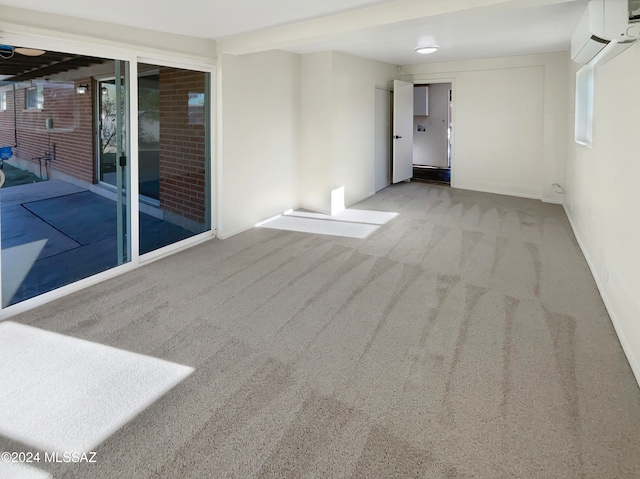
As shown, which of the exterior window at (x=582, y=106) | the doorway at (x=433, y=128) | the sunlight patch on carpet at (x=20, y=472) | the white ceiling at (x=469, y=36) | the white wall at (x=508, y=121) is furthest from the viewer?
the doorway at (x=433, y=128)

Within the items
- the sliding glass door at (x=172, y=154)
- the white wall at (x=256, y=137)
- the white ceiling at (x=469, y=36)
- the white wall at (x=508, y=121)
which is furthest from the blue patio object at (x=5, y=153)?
the white wall at (x=508, y=121)

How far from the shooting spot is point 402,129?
7762 mm

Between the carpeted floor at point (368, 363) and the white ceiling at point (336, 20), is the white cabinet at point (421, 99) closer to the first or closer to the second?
the white ceiling at point (336, 20)

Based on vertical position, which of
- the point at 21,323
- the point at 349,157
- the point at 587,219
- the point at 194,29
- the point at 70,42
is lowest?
the point at 21,323

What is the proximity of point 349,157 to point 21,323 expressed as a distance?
4712mm

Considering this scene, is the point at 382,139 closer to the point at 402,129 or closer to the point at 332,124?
the point at 402,129

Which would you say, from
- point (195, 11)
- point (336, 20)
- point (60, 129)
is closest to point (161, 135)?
point (60, 129)

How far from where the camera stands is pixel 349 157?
20.7ft

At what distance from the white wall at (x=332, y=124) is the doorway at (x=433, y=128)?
4050 mm

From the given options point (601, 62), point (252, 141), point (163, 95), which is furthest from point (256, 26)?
point (601, 62)

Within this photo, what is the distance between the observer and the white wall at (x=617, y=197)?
2357 mm

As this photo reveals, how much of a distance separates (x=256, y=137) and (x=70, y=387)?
12.1 feet

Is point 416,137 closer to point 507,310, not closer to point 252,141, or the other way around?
point 252,141

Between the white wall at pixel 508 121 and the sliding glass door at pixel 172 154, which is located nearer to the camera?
the sliding glass door at pixel 172 154
